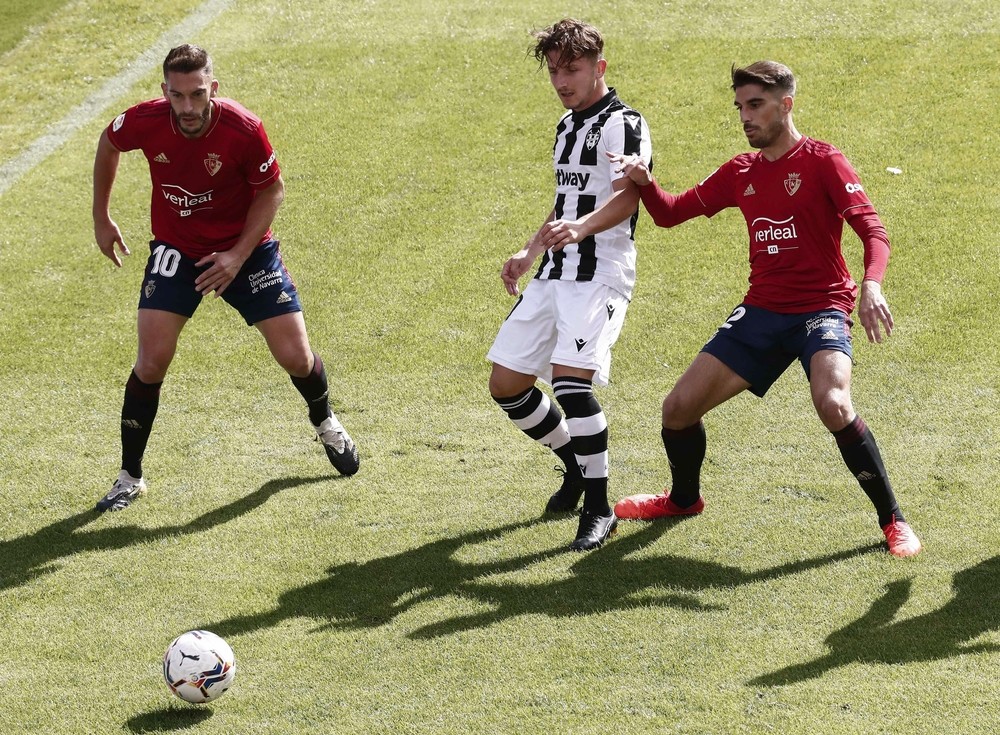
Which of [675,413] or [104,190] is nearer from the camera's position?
[675,413]

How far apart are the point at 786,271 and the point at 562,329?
120 centimetres

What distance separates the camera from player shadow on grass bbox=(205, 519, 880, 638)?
6.02 metres

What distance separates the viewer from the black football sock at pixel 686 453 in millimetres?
6742

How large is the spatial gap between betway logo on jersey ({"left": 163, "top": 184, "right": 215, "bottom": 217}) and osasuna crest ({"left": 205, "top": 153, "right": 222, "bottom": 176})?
0.12 m

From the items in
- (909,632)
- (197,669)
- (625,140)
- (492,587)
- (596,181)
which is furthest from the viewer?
(596,181)

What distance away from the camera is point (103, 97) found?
556 inches

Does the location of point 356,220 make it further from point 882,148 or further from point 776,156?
point 776,156

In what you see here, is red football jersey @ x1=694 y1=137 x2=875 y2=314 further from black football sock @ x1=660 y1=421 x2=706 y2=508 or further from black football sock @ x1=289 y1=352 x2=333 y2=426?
black football sock @ x1=289 y1=352 x2=333 y2=426

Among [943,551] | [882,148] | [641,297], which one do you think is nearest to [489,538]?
[943,551]

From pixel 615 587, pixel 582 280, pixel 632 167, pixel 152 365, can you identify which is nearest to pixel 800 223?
pixel 632 167

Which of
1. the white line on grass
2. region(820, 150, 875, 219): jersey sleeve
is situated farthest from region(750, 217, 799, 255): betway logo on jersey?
the white line on grass

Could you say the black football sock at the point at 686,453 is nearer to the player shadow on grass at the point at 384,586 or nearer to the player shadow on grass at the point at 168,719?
the player shadow on grass at the point at 384,586

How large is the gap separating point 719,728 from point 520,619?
1.31 m

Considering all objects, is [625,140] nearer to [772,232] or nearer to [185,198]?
[772,232]
